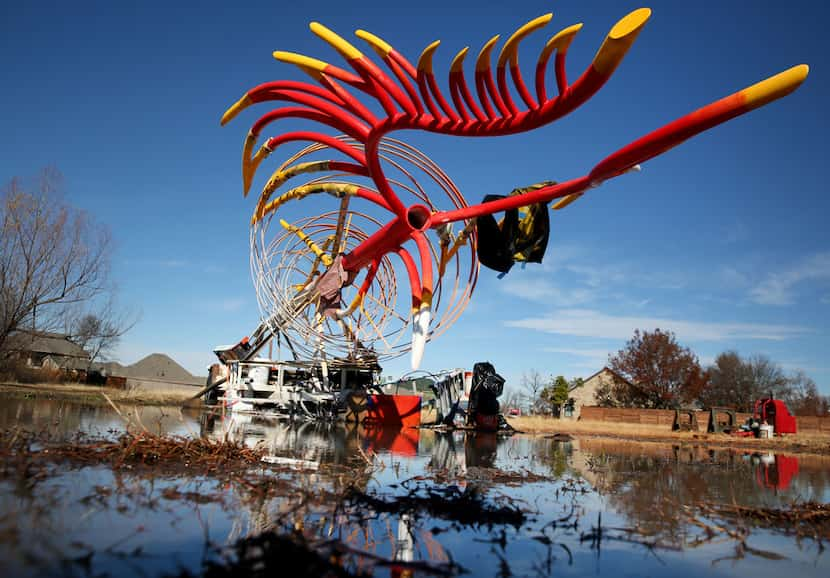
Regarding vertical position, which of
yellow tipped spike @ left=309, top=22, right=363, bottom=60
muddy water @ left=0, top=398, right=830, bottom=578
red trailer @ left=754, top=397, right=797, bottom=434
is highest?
yellow tipped spike @ left=309, top=22, right=363, bottom=60

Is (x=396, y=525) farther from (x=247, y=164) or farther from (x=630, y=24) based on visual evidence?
(x=247, y=164)

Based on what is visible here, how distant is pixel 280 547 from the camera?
9.20 ft

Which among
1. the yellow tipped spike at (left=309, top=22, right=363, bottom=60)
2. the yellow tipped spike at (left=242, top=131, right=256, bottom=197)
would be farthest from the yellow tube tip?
the yellow tipped spike at (left=242, top=131, right=256, bottom=197)

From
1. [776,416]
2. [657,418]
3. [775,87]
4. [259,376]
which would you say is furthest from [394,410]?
[657,418]

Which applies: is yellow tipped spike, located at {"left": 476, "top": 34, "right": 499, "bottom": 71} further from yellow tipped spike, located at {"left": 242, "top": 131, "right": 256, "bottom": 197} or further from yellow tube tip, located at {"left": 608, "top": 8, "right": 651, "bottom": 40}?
yellow tipped spike, located at {"left": 242, "top": 131, "right": 256, "bottom": 197}

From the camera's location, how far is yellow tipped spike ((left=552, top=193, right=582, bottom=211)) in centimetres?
1077

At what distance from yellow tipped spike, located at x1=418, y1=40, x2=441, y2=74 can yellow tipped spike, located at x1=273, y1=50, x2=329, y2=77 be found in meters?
2.38

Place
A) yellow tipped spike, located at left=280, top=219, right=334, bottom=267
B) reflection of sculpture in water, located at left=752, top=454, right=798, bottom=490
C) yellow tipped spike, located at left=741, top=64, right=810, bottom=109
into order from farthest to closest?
yellow tipped spike, located at left=280, top=219, right=334, bottom=267
reflection of sculpture in water, located at left=752, top=454, right=798, bottom=490
yellow tipped spike, located at left=741, top=64, right=810, bottom=109

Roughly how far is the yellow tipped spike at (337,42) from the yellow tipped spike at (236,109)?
10.7 feet

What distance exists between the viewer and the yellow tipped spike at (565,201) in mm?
10773

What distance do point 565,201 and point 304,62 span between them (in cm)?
569

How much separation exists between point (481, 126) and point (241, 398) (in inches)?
559

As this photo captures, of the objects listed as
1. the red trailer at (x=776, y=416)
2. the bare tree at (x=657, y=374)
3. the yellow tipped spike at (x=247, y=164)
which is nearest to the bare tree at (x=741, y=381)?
the bare tree at (x=657, y=374)

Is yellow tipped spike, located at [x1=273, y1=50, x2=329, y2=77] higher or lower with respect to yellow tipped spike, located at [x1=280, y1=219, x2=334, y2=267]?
higher
